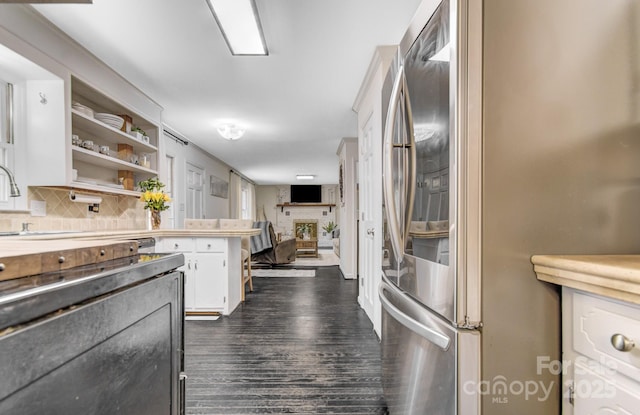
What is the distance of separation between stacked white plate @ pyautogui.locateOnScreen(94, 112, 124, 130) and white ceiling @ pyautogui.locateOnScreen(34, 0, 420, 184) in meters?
0.41

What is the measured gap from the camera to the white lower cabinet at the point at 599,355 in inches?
24.6

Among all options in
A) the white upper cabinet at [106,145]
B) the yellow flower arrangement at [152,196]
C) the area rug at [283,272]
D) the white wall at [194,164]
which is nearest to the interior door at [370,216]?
the area rug at [283,272]

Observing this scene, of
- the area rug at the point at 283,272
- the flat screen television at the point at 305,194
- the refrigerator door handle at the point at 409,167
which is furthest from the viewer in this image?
the flat screen television at the point at 305,194

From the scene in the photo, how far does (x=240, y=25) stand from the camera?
1.98 metres

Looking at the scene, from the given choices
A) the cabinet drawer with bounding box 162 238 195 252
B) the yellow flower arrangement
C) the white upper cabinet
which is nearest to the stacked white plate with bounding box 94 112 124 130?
the white upper cabinet

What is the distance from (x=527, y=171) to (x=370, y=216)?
2146mm

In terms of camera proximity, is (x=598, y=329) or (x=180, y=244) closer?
(x=598, y=329)

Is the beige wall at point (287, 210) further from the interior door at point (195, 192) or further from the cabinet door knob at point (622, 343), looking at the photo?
the cabinet door knob at point (622, 343)

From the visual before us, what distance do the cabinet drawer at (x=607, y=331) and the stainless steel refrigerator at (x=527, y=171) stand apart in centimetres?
7

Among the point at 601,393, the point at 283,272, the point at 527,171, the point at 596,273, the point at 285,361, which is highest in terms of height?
the point at 527,171

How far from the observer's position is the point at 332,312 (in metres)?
3.22

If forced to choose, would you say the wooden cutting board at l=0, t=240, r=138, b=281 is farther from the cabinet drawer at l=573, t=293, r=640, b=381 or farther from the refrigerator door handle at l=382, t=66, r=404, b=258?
the cabinet drawer at l=573, t=293, r=640, b=381

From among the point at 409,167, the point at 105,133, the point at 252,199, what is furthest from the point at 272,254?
the point at 252,199

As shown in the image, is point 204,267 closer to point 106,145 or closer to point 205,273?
point 205,273
